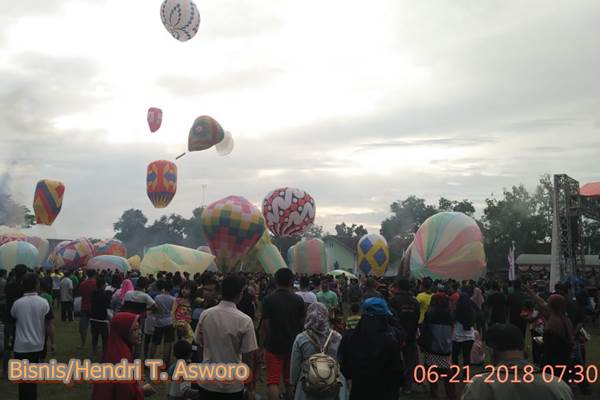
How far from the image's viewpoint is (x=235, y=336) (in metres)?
5.68

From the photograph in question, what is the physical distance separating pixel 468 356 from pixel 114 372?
791cm

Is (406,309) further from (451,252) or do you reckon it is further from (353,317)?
(451,252)

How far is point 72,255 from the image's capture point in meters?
42.4

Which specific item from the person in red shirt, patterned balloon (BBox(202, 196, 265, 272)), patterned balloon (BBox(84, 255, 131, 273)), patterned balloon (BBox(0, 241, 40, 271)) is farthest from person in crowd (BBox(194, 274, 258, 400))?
patterned balloon (BBox(0, 241, 40, 271))

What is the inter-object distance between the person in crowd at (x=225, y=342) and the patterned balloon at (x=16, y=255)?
3178cm

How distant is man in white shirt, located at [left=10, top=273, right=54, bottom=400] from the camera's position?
7840 mm

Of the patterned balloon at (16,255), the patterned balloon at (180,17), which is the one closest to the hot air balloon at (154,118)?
the patterned balloon at (16,255)

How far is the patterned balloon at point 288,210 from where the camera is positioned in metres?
38.3

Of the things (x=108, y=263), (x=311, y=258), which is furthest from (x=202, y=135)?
(x=311, y=258)

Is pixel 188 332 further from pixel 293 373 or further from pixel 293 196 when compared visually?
pixel 293 196

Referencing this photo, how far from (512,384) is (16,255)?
115 ft

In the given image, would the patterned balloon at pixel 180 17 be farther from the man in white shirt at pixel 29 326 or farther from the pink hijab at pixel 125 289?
the man in white shirt at pixel 29 326

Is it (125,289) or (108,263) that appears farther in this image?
(108,263)

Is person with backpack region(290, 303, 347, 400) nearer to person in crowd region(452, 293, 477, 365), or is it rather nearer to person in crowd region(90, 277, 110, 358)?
person in crowd region(452, 293, 477, 365)
